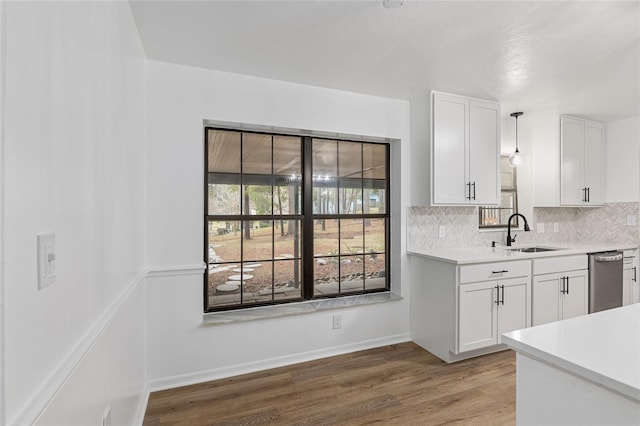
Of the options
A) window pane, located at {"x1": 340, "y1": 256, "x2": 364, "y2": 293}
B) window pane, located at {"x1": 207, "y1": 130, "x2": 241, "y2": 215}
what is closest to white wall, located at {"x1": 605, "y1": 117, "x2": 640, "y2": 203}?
window pane, located at {"x1": 340, "y1": 256, "x2": 364, "y2": 293}

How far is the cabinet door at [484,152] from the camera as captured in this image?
323 cm

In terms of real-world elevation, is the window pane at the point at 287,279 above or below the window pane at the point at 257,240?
below

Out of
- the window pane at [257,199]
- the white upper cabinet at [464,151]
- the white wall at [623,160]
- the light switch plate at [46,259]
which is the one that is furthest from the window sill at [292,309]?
the white wall at [623,160]

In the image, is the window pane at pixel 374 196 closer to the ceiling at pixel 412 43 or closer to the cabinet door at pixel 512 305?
the ceiling at pixel 412 43

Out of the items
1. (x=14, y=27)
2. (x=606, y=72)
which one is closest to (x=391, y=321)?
(x=606, y=72)

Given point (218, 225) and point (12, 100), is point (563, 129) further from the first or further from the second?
point (12, 100)

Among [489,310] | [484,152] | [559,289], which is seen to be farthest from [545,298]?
[484,152]

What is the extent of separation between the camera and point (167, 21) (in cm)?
190

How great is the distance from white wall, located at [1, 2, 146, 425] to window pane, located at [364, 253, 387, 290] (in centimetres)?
221

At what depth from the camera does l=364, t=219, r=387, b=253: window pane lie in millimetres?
3322

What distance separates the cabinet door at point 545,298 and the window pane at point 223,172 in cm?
292

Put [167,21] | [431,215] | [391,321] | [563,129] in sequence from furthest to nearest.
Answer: [563,129]
[431,215]
[391,321]
[167,21]

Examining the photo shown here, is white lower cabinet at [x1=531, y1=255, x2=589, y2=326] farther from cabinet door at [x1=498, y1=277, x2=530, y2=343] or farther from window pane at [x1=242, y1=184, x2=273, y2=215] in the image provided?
window pane at [x1=242, y1=184, x2=273, y2=215]

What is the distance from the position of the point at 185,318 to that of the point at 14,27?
2.20m
